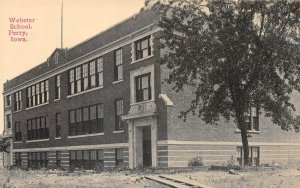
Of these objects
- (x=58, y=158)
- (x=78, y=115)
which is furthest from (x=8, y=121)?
(x=78, y=115)

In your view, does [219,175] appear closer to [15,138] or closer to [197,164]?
[197,164]

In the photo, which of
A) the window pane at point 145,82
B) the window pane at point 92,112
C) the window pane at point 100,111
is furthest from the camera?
the window pane at point 92,112

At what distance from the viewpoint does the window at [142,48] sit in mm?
25344

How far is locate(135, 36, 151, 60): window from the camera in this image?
25344mm

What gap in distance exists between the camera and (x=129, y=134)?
86.7ft

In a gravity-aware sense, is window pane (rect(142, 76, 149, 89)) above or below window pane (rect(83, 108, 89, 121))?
above

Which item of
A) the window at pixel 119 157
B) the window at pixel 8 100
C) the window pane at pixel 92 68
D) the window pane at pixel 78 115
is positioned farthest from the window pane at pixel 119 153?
the window at pixel 8 100

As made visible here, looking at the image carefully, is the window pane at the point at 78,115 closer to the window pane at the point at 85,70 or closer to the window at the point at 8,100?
the window pane at the point at 85,70

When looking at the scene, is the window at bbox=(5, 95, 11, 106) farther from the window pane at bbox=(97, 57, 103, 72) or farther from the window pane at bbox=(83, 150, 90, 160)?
the window pane at bbox=(97, 57, 103, 72)

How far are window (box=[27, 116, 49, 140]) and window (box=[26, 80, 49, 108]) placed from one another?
1.46 meters

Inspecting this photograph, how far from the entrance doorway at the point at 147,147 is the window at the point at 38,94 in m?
14.5

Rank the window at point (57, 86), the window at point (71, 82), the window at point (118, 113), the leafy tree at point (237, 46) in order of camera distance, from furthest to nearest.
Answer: the window at point (57, 86), the window at point (71, 82), the window at point (118, 113), the leafy tree at point (237, 46)

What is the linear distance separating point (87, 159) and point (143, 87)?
27.9ft

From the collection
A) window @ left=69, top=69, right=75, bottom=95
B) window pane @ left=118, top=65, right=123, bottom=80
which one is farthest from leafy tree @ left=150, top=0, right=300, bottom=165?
window @ left=69, top=69, right=75, bottom=95
